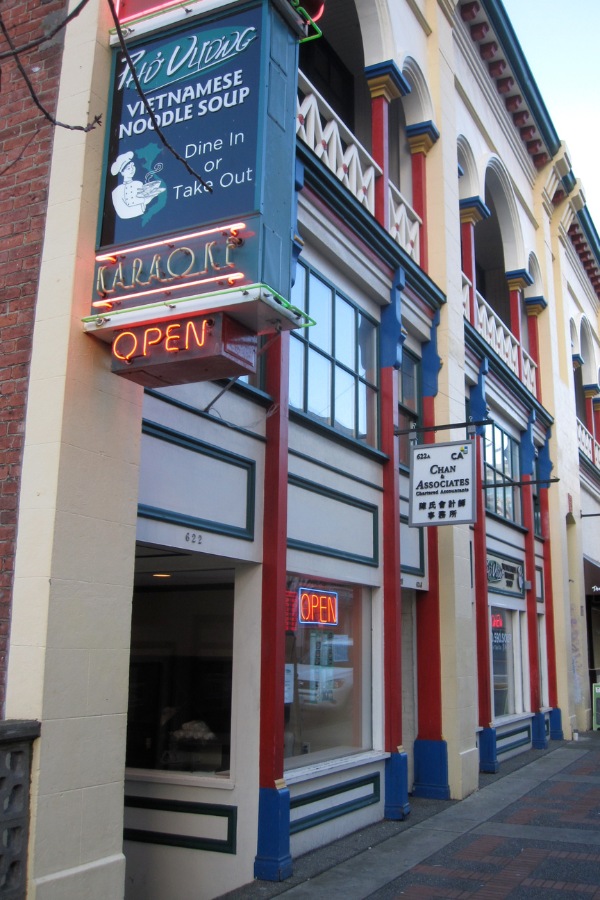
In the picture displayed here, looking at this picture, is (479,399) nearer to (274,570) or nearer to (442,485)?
(442,485)

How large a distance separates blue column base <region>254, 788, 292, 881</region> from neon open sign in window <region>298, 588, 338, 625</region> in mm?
1840

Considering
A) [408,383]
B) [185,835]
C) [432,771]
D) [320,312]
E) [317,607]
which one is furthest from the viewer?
[408,383]

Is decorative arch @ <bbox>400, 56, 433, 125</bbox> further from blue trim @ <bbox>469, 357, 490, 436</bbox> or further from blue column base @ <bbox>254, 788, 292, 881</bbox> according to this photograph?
blue column base @ <bbox>254, 788, 292, 881</bbox>

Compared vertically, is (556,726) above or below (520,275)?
below

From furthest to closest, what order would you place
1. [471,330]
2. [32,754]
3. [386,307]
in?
[471,330]
[386,307]
[32,754]

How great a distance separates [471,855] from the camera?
8406 mm

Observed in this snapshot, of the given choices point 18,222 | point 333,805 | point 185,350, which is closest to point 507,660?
point 333,805

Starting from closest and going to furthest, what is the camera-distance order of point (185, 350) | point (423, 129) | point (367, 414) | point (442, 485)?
point (185, 350)
point (442, 485)
point (367, 414)
point (423, 129)

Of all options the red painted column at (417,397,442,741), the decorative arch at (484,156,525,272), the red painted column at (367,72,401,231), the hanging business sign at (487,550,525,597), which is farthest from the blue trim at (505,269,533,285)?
the red painted column at (417,397,442,741)

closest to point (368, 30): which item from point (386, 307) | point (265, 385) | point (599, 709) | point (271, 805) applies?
point (386, 307)

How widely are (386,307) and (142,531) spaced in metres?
5.91

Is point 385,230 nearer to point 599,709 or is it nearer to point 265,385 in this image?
point 265,385

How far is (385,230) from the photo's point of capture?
10.8 metres

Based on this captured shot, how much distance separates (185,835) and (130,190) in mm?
5443
